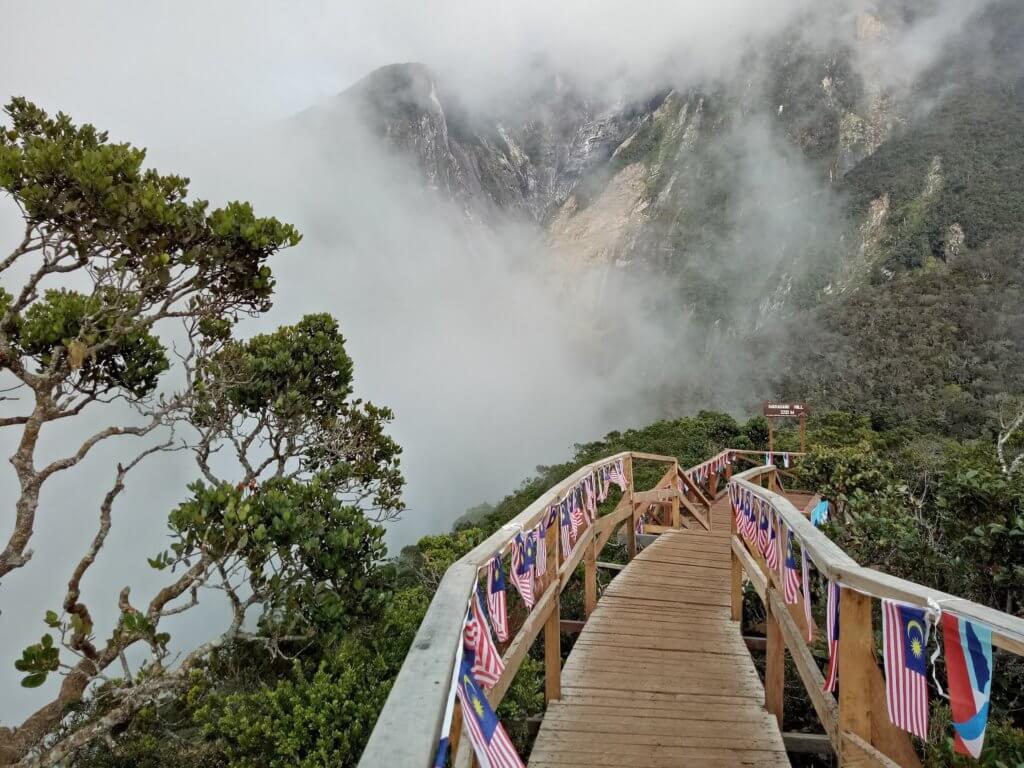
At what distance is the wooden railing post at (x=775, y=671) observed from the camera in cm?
350

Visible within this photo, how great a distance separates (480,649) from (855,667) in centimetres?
145

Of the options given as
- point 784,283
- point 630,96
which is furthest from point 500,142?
point 784,283

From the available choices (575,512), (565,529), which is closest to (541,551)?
(565,529)

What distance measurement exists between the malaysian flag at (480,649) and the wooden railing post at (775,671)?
7.37ft

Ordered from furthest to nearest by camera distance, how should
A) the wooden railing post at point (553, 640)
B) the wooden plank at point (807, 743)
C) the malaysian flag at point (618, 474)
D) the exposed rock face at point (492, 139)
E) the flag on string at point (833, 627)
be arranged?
the exposed rock face at point (492, 139) → the malaysian flag at point (618, 474) → the wooden railing post at point (553, 640) → the wooden plank at point (807, 743) → the flag on string at point (833, 627)

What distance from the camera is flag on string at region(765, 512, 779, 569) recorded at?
3.51 metres

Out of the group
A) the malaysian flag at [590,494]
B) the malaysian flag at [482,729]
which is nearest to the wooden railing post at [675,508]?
the malaysian flag at [590,494]

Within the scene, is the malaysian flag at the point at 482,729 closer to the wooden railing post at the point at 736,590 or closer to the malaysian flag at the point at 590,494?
the malaysian flag at the point at 590,494

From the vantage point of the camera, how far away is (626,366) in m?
96.2

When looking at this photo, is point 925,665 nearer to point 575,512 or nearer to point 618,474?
point 575,512

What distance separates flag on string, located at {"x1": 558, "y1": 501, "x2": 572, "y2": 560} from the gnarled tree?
195 cm

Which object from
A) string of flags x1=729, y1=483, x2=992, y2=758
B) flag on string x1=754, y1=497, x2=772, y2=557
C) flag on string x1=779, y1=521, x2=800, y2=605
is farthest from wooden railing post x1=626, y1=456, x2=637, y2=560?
string of flags x1=729, y1=483, x2=992, y2=758

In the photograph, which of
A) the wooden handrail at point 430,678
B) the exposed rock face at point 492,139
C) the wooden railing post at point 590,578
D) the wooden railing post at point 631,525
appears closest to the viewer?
the wooden handrail at point 430,678

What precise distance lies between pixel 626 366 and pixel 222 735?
95.0m
